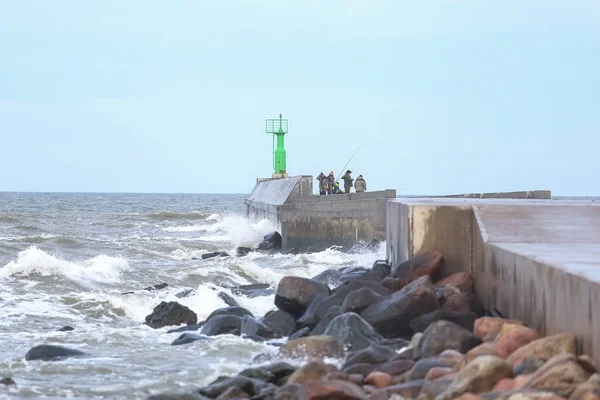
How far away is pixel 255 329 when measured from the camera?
862cm

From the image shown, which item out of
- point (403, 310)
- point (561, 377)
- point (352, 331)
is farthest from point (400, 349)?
point (561, 377)

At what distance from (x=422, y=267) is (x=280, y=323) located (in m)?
1.60

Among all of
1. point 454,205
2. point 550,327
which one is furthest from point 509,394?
point 454,205

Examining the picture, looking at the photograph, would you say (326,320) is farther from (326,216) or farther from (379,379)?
(326,216)

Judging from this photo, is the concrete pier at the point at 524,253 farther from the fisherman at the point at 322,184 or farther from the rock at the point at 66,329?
→ the fisherman at the point at 322,184

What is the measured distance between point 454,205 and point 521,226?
89 centimetres

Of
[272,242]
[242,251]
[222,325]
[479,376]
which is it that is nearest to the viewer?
[479,376]

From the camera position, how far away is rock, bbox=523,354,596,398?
→ 14.5 feet

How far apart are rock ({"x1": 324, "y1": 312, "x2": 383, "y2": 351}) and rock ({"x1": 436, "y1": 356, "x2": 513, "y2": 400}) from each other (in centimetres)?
231

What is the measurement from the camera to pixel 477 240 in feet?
29.5

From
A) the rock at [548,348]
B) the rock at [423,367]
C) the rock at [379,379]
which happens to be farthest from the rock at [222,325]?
the rock at [548,348]

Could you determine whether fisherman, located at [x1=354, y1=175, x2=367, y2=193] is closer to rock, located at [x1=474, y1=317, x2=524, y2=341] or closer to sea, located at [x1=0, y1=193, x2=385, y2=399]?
sea, located at [x1=0, y1=193, x2=385, y2=399]

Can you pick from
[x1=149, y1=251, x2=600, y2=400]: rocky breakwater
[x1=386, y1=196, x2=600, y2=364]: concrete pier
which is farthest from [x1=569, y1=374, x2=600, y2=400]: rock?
[x1=386, y1=196, x2=600, y2=364]: concrete pier

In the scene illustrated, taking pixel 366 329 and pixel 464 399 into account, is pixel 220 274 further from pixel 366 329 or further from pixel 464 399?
pixel 464 399
